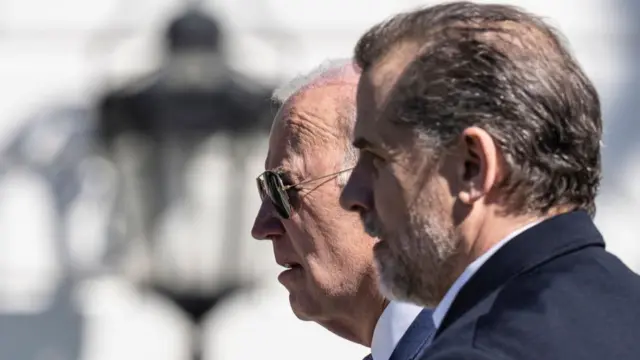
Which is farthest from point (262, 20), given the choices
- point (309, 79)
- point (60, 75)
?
point (309, 79)

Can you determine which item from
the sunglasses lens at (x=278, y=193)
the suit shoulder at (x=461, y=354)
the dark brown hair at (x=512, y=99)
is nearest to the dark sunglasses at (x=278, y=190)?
the sunglasses lens at (x=278, y=193)

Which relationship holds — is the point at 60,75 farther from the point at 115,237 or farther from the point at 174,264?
the point at 174,264

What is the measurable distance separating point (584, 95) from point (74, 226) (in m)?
3.19

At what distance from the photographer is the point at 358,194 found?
1.54 m

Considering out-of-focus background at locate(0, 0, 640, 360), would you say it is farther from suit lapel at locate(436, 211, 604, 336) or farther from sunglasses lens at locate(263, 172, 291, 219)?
suit lapel at locate(436, 211, 604, 336)

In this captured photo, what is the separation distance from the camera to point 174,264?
367 centimetres

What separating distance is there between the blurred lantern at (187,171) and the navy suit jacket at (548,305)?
2237mm

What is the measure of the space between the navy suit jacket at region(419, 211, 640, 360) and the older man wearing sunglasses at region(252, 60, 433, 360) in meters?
0.67

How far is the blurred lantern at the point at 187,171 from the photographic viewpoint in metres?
3.62

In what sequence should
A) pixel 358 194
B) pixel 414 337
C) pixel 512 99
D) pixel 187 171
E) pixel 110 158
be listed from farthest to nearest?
pixel 110 158
pixel 187 171
pixel 414 337
pixel 358 194
pixel 512 99

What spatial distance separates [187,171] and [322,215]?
4.94 feet

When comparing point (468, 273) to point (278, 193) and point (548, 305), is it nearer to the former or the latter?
point (548, 305)

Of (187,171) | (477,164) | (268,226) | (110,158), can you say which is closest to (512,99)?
(477,164)

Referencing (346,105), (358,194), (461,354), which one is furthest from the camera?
(346,105)
